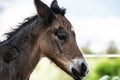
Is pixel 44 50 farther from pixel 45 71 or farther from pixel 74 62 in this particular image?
pixel 45 71

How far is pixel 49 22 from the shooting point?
7.06m

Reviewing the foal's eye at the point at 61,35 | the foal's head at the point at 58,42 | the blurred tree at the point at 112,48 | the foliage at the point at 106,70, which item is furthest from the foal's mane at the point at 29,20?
the blurred tree at the point at 112,48

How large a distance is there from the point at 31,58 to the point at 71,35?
21.7 inches

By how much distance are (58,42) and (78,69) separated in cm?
41

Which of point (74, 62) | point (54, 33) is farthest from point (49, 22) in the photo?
point (74, 62)

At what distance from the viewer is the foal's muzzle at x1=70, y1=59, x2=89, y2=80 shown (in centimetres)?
685

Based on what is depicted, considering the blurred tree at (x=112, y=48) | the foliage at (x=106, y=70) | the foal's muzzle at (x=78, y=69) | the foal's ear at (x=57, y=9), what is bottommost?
the blurred tree at (x=112, y=48)

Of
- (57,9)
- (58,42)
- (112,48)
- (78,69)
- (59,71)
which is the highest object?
(57,9)

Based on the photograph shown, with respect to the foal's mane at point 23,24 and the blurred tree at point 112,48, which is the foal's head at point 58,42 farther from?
the blurred tree at point 112,48

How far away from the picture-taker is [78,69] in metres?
6.86

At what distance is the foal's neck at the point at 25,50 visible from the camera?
22.8 ft

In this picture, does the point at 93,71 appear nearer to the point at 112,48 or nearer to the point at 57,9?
the point at 57,9

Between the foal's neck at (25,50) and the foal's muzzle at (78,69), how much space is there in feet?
1.45

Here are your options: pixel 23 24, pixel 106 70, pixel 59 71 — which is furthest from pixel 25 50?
pixel 106 70
